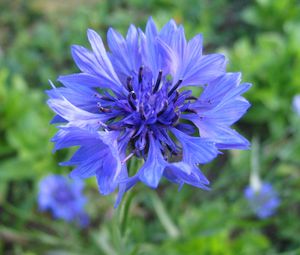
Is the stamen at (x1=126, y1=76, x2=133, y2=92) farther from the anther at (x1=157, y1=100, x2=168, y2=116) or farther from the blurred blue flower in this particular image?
the blurred blue flower

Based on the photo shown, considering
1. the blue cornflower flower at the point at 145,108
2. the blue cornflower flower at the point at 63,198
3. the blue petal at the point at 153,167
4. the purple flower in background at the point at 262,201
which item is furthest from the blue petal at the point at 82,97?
the purple flower in background at the point at 262,201

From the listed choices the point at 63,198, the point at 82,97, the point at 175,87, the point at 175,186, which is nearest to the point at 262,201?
the point at 175,186

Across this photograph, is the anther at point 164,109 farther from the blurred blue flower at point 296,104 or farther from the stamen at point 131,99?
the blurred blue flower at point 296,104

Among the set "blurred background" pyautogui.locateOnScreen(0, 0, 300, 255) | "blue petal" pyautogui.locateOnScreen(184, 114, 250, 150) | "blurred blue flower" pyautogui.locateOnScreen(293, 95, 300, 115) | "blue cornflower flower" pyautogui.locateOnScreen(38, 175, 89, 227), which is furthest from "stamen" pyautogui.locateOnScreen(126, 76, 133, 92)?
"blurred blue flower" pyautogui.locateOnScreen(293, 95, 300, 115)

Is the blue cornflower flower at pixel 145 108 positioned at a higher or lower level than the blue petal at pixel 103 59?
lower

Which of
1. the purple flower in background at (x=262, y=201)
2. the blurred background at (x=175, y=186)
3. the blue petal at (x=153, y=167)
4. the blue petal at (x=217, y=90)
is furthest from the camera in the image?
the purple flower in background at (x=262, y=201)

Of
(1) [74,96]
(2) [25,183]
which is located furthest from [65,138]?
(2) [25,183]
